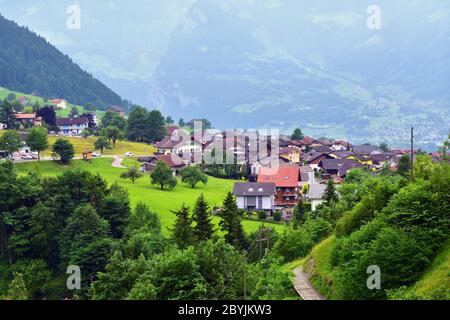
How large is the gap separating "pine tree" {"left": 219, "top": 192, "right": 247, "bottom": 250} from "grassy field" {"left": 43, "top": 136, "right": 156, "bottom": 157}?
34.0 metres

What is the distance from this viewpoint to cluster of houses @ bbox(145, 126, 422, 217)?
54969mm

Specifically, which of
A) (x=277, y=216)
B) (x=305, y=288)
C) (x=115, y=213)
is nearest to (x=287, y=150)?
(x=277, y=216)

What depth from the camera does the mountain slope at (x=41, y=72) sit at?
16150cm

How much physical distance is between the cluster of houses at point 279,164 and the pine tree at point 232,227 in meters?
11.5

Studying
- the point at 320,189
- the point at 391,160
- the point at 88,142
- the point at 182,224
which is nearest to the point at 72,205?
the point at 182,224

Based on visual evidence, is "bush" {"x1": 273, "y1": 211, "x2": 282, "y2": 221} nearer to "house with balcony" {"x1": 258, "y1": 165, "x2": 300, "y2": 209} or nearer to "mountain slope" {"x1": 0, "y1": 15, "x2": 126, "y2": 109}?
"house with balcony" {"x1": 258, "y1": 165, "x2": 300, "y2": 209}

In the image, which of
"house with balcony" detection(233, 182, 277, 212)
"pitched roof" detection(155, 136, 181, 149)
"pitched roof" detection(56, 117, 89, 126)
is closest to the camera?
"house with balcony" detection(233, 182, 277, 212)

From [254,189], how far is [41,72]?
12912cm

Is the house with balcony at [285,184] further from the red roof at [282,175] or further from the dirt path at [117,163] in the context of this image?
the dirt path at [117,163]

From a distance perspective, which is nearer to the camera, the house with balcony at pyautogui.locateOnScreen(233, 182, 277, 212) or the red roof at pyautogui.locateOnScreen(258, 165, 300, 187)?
the house with balcony at pyautogui.locateOnScreen(233, 182, 277, 212)

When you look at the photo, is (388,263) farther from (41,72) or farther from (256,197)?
(41,72)

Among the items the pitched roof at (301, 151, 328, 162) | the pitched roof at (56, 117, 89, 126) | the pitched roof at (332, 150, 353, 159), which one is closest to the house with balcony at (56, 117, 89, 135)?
the pitched roof at (56, 117, 89, 126)

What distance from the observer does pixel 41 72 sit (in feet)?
556

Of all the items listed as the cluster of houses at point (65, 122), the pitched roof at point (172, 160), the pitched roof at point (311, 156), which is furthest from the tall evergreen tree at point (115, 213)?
the pitched roof at point (311, 156)
